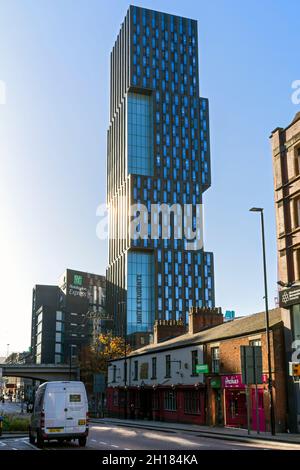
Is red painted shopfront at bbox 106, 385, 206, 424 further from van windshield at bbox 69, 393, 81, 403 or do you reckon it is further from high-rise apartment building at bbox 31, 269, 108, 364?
high-rise apartment building at bbox 31, 269, 108, 364

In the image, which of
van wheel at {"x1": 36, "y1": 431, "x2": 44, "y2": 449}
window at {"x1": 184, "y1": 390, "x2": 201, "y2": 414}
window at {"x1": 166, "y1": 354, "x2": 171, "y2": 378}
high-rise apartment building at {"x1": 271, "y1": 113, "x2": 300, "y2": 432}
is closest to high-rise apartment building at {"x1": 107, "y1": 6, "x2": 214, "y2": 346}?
window at {"x1": 166, "y1": 354, "x2": 171, "y2": 378}

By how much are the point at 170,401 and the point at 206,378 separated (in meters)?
8.68

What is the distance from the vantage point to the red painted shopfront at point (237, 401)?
34694mm

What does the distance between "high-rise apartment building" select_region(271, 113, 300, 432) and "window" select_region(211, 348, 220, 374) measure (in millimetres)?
7941

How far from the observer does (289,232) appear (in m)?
36.0

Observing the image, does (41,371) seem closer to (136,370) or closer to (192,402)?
(136,370)

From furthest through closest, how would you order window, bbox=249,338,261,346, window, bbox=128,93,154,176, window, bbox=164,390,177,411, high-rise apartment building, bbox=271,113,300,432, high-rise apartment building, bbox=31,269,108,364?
high-rise apartment building, bbox=31,269,108,364
window, bbox=128,93,154,176
window, bbox=164,390,177,411
window, bbox=249,338,261,346
high-rise apartment building, bbox=271,113,300,432

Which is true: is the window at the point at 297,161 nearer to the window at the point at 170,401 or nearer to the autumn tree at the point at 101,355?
the window at the point at 170,401

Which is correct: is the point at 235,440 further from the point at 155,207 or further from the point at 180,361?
the point at 155,207

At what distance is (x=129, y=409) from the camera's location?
60.3 meters

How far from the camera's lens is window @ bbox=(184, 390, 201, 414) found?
43.0 meters

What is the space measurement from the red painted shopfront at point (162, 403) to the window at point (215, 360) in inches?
73.3
